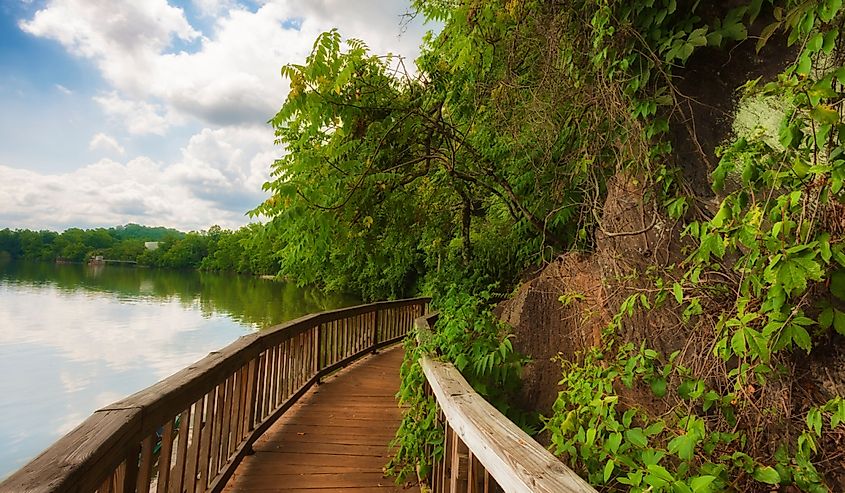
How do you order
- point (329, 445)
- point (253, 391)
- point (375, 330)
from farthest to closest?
1. point (375, 330)
2. point (329, 445)
3. point (253, 391)

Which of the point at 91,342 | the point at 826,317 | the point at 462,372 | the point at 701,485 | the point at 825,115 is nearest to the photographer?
the point at 701,485

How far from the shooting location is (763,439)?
76.6 inches

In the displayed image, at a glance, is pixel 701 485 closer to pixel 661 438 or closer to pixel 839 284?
pixel 839 284

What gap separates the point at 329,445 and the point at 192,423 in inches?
71.4

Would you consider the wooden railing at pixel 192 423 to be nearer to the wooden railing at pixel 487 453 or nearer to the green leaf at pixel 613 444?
the wooden railing at pixel 487 453

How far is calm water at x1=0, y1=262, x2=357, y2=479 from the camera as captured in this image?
1079 centimetres

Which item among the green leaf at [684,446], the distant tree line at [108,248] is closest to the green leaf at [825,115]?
the green leaf at [684,446]

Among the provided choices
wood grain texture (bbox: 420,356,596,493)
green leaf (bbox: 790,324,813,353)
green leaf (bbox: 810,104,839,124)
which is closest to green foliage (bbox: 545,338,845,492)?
green leaf (bbox: 790,324,813,353)

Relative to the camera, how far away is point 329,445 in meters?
3.92

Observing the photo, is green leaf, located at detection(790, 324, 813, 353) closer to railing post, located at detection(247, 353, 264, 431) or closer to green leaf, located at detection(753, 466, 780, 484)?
green leaf, located at detection(753, 466, 780, 484)

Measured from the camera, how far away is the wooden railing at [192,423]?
1158 mm

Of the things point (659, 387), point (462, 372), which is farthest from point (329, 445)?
point (659, 387)

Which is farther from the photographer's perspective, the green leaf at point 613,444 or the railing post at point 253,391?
the railing post at point 253,391

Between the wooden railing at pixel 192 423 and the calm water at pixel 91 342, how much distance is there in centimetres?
763
